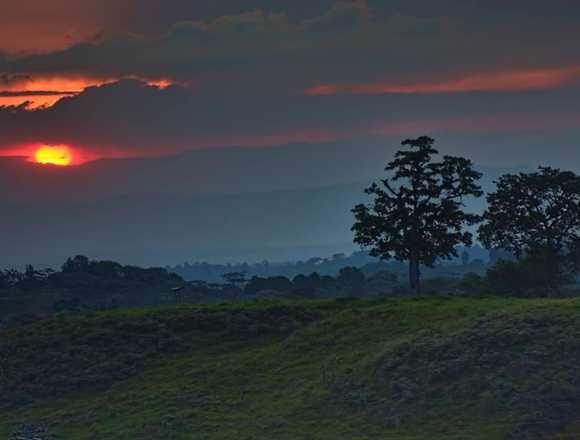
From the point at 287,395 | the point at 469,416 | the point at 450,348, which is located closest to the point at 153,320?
the point at 287,395

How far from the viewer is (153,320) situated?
7731 centimetres

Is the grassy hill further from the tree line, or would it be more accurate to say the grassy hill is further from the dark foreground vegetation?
the tree line

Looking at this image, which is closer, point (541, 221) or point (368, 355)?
point (368, 355)

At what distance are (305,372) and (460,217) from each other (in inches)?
1404

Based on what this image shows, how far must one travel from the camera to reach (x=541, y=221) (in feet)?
306

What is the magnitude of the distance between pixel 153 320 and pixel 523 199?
124ft

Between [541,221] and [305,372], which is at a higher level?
[541,221]

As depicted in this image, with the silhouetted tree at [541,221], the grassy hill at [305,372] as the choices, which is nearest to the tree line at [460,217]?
the silhouetted tree at [541,221]

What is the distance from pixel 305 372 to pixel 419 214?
109 ft

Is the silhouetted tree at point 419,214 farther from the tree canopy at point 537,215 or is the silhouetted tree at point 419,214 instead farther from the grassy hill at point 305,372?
the grassy hill at point 305,372

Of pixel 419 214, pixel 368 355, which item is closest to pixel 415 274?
pixel 419 214

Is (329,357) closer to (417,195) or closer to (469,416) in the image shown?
(469,416)

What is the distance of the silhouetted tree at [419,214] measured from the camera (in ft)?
297

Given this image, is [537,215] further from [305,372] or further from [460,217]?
[305,372]
